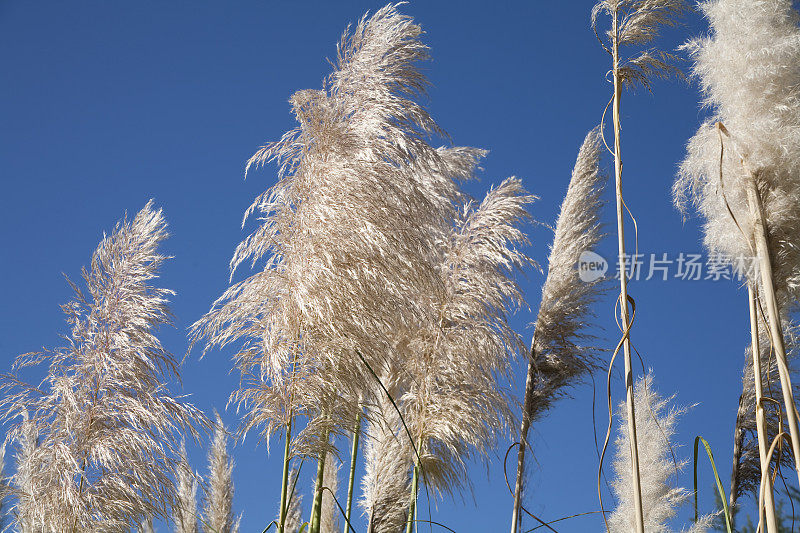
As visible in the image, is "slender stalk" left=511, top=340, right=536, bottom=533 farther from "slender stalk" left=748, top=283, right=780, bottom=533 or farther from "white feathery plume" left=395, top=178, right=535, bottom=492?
"slender stalk" left=748, top=283, right=780, bottom=533

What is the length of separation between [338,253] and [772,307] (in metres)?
1.42

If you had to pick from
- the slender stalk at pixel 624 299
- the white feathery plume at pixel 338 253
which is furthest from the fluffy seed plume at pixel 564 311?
the slender stalk at pixel 624 299

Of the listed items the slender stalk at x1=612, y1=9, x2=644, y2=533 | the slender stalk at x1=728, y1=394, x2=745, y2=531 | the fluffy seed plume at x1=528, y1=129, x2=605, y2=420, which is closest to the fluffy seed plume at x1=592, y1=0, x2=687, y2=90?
the slender stalk at x1=612, y1=9, x2=644, y2=533

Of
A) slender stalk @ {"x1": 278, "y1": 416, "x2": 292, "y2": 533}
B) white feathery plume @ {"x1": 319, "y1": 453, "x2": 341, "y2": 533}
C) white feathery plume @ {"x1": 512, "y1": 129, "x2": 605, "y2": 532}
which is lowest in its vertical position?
slender stalk @ {"x1": 278, "y1": 416, "x2": 292, "y2": 533}

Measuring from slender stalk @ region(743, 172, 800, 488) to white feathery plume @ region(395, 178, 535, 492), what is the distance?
1.52 metres

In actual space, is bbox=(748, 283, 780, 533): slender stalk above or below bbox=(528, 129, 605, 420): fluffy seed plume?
below

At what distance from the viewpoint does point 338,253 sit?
2643mm

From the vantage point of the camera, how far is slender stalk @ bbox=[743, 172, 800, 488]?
171 centimetres

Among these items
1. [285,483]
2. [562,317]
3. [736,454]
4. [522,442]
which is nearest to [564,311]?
[562,317]

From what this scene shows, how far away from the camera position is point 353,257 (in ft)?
8.73

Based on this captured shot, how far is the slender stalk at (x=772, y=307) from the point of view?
1708mm

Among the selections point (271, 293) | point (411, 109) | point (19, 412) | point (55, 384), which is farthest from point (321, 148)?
point (19, 412)

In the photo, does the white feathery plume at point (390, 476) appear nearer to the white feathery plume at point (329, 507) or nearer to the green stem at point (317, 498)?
the green stem at point (317, 498)

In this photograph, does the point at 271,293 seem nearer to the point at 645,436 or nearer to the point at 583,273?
the point at 583,273
